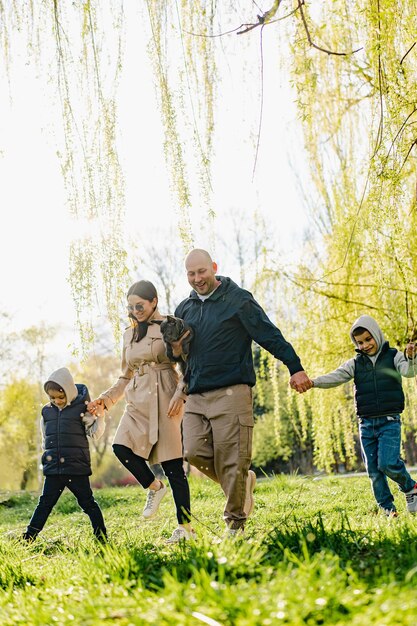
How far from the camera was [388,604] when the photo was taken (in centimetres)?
259

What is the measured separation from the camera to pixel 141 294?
19.0ft

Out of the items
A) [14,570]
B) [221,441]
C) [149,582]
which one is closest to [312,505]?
[221,441]

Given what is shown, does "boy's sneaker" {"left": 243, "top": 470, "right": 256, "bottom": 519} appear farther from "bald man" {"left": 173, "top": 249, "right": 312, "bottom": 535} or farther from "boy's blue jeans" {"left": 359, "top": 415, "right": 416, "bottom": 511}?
"boy's blue jeans" {"left": 359, "top": 415, "right": 416, "bottom": 511}

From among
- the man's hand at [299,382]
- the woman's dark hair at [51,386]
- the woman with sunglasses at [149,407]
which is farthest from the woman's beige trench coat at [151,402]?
the man's hand at [299,382]

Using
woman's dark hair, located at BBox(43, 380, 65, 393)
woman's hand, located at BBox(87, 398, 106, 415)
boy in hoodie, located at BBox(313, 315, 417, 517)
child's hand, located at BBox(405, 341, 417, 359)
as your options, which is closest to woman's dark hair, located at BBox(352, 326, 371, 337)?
boy in hoodie, located at BBox(313, 315, 417, 517)

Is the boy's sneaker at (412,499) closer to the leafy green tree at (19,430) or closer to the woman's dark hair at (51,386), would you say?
the woman's dark hair at (51,386)

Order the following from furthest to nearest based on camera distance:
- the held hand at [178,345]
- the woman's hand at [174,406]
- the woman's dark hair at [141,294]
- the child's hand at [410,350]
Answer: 1. the child's hand at [410,350]
2. the woman's dark hair at [141,294]
3. the woman's hand at [174,406]
4. the held hand at [178,345]

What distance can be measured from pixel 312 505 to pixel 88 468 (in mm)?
2833

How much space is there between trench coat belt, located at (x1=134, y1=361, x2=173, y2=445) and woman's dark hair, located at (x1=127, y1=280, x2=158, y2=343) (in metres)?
0.22

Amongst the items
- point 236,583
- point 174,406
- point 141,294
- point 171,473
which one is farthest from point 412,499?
point 236,583

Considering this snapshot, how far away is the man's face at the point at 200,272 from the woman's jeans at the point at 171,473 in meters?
1.31

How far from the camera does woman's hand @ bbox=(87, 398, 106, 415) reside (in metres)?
6.23

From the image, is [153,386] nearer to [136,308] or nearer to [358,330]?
[136,308]

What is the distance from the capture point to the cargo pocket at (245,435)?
5.05 metres
